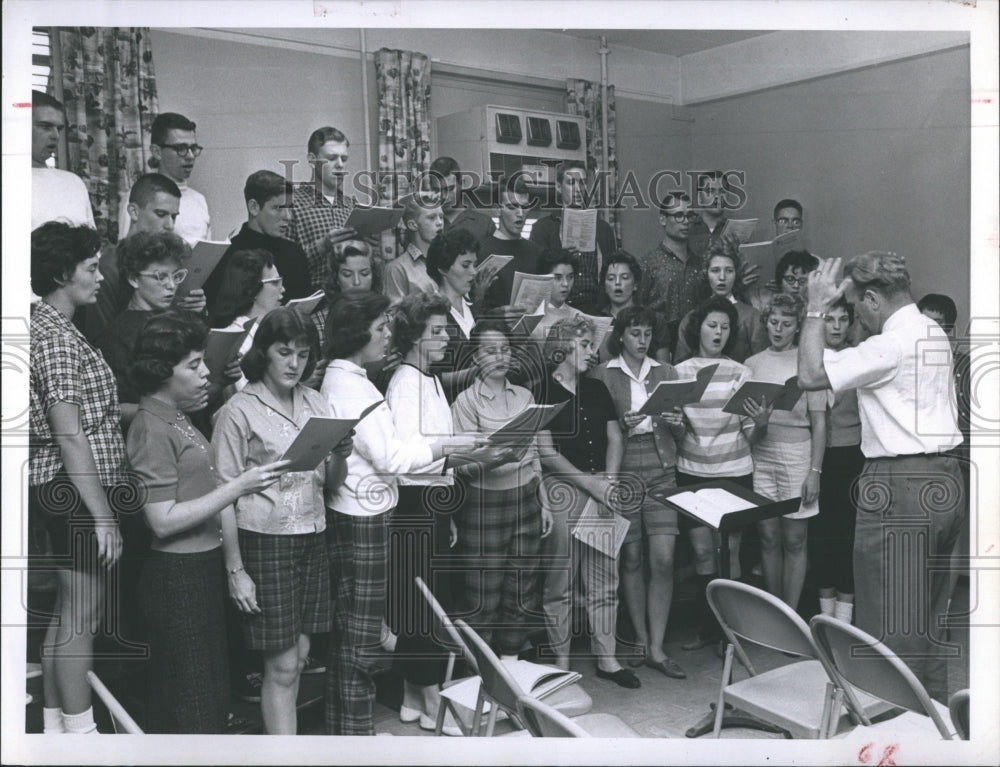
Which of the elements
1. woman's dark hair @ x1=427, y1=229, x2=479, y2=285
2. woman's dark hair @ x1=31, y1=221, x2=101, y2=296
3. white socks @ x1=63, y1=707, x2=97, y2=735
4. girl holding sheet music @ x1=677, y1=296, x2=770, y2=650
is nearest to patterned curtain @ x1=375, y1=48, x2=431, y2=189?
woman's dark hair @ x1=427, y1=229, x2=479, y2=285

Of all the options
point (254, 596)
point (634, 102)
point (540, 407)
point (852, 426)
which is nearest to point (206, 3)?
point (634, 102)

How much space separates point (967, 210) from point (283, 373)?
2211 millimetres

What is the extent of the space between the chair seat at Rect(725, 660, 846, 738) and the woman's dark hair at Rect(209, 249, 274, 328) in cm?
189

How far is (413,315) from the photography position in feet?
10.2

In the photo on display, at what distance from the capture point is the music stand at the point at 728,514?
10.5 feet

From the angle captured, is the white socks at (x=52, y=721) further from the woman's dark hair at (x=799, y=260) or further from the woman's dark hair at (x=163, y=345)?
the woman's dark hair at (x=799, y=260)

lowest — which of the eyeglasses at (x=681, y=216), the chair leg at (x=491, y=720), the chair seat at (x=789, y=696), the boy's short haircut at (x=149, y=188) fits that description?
the chair leg at (x=491, y=720)

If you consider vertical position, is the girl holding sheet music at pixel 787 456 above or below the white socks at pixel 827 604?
above

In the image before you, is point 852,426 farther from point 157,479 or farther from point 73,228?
point 73,228

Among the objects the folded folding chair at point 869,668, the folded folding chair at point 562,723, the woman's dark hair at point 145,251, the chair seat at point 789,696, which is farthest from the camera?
the woman's dark hair at point 145,251

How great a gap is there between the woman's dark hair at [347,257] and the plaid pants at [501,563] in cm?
74

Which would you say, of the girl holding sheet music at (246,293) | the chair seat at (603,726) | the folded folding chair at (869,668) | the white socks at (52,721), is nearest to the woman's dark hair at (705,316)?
the folded folding chair at (869,668)

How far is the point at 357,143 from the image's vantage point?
3098 mm

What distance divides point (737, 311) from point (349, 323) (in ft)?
4.10
